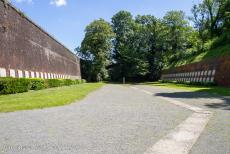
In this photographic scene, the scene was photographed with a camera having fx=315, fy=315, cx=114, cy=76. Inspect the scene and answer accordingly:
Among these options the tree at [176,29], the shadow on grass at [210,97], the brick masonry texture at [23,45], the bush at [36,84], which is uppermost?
the tree at [176,29]

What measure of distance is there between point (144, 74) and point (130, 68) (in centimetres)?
384

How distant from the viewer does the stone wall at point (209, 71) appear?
27664 millimetres

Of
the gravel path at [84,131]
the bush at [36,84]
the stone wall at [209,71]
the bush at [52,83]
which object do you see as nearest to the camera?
the gravel path at [84,131]

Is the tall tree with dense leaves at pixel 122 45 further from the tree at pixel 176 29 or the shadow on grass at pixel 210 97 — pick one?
the shadow on grass at pixel 210 97

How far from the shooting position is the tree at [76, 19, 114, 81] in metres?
66.1

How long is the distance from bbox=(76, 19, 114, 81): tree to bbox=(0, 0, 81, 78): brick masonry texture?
89.9ft

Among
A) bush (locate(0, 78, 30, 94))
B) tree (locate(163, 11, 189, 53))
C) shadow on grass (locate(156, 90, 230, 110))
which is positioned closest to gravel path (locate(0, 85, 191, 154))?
shadow on grass (locate(156, 90, 230, 110))

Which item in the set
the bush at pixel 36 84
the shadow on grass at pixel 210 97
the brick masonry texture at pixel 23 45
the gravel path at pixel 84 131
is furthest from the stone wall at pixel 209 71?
the gravel path at pixel 84 131

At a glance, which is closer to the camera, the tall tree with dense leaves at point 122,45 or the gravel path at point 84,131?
the gravel path at point 84,131

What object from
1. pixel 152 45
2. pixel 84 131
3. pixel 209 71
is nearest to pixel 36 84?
pixel 84 131

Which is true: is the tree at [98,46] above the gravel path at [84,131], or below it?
above

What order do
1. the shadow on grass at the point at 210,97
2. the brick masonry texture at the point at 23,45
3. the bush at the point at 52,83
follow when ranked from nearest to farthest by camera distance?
1. the shadow on grass at the point at 210,97
2. the brick masonry texture at the point at 23,45
3. the bush at the point at 52,83

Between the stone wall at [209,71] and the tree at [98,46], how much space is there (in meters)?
22.3

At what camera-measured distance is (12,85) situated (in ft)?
55.2
